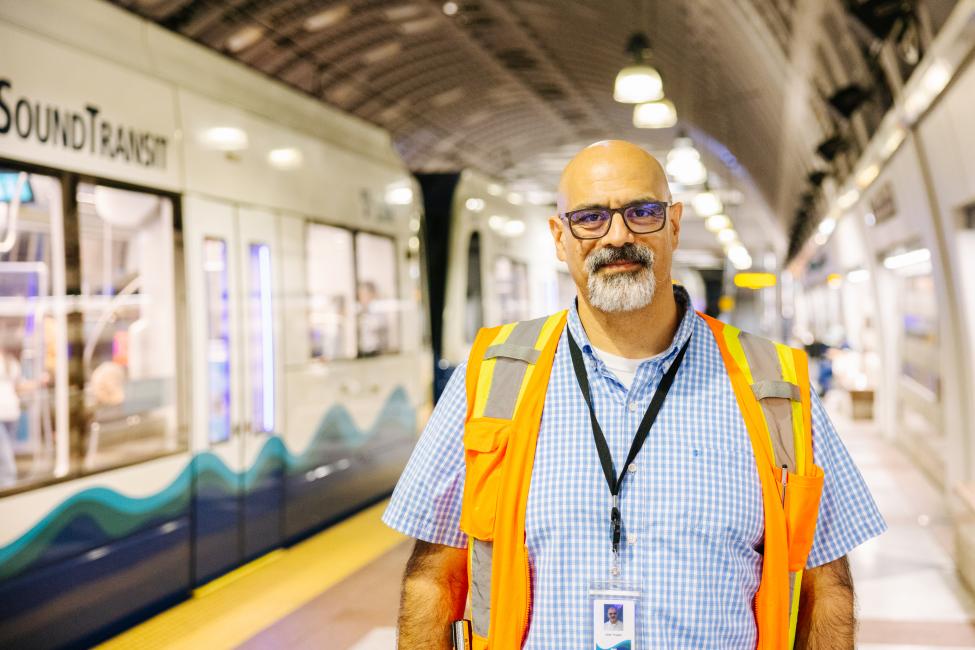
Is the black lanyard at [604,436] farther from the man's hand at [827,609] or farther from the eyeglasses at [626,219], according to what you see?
the man's hand at [827,609]

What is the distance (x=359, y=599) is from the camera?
6246mm

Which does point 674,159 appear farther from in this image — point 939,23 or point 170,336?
point 170,336

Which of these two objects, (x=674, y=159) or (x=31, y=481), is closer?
(x=31, y=481)

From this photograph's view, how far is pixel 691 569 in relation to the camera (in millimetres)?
2031

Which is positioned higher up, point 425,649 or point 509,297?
point 509,297

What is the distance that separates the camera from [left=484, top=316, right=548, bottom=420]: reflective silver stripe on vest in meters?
2.21

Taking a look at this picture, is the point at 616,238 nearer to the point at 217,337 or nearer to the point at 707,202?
the point at 217,337

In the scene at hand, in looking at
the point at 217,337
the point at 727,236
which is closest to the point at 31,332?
the point at 217,337

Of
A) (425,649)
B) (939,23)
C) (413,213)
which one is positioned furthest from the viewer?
(413,213)

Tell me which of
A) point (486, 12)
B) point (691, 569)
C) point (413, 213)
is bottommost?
point (691, 569)

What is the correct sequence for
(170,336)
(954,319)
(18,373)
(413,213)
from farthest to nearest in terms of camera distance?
(413,213)
(954,319)
(170,336)
(18,373)

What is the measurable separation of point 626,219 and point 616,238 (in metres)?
0.05

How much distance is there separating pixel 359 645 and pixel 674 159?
27.3 ft

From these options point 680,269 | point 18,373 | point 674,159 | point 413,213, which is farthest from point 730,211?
point 18,373
